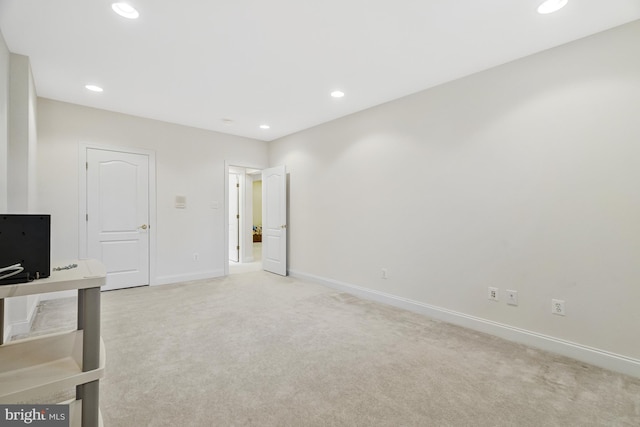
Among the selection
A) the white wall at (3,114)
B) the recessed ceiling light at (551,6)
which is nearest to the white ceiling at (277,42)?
the recessed ceiling light at (551,6)

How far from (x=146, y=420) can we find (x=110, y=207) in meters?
3.50

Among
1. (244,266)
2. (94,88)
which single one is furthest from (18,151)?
(244,266)

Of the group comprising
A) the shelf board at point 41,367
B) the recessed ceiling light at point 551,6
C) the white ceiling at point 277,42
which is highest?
the white ceiling at point 277,42

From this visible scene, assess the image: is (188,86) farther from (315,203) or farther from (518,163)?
(518,163)

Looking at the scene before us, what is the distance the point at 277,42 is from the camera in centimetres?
250

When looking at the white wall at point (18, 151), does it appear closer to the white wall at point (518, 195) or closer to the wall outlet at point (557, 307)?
the white wall at point (518, 195)

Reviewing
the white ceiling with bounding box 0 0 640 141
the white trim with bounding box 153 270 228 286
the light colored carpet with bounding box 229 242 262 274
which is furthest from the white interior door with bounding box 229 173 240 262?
the white ceiling with bounding box 0 0 640 141

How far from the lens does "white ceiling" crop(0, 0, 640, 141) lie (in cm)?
210

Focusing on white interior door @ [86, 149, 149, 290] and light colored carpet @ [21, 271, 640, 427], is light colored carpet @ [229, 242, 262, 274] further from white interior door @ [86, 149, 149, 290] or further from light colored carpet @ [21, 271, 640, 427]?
light colored carpet @ [21, 271, 640, 427]

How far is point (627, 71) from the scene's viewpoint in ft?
7.30

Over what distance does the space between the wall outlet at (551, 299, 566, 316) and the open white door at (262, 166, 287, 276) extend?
12.4 feet

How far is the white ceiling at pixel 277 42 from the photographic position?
2096 mm

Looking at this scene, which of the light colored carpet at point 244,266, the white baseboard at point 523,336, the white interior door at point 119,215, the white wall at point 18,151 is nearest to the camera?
the white baseboard at point 523,336

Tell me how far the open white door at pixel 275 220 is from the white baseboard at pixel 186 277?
0.93 meters
